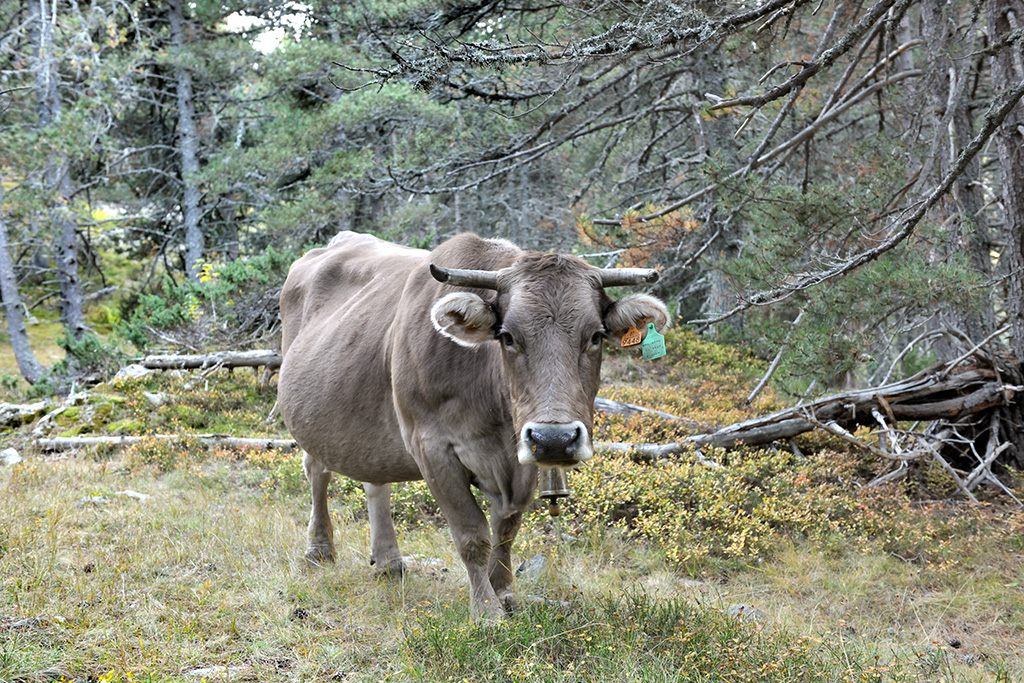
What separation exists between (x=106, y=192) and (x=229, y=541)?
67.1 feet

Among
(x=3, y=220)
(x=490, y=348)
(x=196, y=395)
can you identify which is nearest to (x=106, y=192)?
(x=3, y=220)

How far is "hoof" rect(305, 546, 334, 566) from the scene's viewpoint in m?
6.07

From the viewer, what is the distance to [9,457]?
8.83m

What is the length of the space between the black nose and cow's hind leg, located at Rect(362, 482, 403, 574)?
2602 mm

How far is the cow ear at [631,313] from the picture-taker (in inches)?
165

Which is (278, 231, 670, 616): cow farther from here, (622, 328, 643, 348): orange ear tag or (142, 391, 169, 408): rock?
(142, 391, 169, 408): rock

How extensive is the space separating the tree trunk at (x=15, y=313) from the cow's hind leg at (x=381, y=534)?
1357 cm

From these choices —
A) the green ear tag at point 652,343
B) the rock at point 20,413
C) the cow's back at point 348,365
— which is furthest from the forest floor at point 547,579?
the rock at point 20,413

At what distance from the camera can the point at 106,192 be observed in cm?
2306

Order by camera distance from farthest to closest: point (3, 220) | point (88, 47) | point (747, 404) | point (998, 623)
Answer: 1. point (3, 220)
2. point (88, 47)
3. point (747, 404)
4. point (998, 623)

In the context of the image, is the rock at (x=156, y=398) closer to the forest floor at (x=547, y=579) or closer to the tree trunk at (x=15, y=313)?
the forest floor at (x=547, y=579)

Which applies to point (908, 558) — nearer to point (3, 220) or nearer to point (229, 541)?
point (229, 541)

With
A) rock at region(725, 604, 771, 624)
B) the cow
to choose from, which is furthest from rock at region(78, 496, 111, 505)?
rock at region(725, 604, 771, 624)

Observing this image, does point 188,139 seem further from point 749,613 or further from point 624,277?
point 749,613
